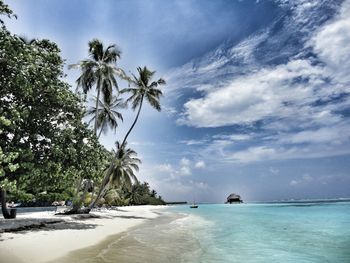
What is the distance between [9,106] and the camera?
1359 cm

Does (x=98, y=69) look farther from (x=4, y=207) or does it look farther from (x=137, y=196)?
(x=137, y=196)

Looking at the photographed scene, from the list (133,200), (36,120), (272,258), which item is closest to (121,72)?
(36,120)

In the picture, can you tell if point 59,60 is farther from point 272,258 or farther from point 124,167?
point 124,167

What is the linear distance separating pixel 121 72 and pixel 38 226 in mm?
16495

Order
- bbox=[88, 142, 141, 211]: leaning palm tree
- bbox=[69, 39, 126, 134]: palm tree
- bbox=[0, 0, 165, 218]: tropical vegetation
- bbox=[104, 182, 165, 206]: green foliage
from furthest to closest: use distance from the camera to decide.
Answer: bbox=[104, 182, 165, 206]: green foliage → bbox=[88, 142, 141, 211]: leaning palm tree → bbox=[69, 39, 126, 134]: palm tree → bbox=[0, 0, 165, 218]: tropical vegetation

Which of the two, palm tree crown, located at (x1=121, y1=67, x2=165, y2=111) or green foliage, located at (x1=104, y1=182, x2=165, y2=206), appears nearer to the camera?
palm tree crown, located at (x1=121, y1=67, x2=165, y2=111)

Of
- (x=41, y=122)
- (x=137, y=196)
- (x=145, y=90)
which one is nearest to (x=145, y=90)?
(x=145, y=90)

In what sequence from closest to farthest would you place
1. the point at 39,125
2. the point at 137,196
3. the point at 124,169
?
1. the point at 39,125
2. the point at 124,169
3. the point at 137,196

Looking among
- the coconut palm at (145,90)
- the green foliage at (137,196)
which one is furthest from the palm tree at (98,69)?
the green foliage at (137,196)

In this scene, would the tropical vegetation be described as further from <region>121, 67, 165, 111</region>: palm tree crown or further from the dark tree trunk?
<region>121, 67, 165, 111</region>: palm tree crown

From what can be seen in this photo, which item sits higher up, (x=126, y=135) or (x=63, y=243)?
(x=126, y=135)

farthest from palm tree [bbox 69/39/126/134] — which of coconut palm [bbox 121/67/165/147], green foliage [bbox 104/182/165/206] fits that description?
green foliage [bbox 104/182/165/206]

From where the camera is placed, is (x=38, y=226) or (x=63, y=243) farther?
(x=38, y=226)

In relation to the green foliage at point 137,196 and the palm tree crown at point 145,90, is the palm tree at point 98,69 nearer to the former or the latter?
the palm tree crown at point 145,90
